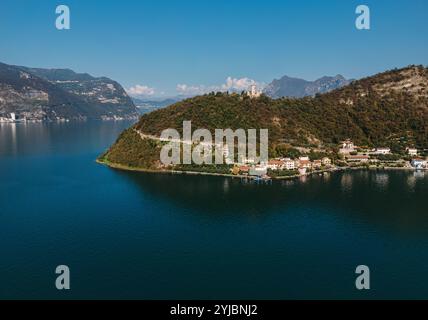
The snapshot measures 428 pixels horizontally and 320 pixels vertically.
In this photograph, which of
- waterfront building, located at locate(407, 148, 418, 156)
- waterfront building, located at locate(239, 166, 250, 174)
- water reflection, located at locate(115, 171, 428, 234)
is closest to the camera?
water reflection, located at locate(115, 171, 428, 234)

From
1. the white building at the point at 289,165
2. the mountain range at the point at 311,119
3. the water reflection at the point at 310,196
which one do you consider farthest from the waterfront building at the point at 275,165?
the mountain range at the point at 311,119

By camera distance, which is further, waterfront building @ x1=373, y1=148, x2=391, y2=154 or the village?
waterfront building @ x1=373, y1=148, x2=391, y2=154

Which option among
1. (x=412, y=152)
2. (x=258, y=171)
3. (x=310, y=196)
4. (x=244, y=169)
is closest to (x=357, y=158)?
(x=412, y=152)

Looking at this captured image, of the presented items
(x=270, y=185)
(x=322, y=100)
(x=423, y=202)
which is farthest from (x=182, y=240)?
(x=322, y=100)

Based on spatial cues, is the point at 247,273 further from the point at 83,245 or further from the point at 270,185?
the point at 270,185

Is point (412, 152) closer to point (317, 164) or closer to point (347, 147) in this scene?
point (347, 147)

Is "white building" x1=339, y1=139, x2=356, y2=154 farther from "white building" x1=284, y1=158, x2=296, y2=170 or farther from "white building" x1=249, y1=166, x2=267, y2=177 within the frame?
"white building" x1=249, y1=166, x2=267, y2=177

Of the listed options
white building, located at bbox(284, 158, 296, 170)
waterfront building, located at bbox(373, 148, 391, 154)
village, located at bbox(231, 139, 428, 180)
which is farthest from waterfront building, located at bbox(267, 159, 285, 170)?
waterfront building, located at bbox(373, 148, 391, 154)
